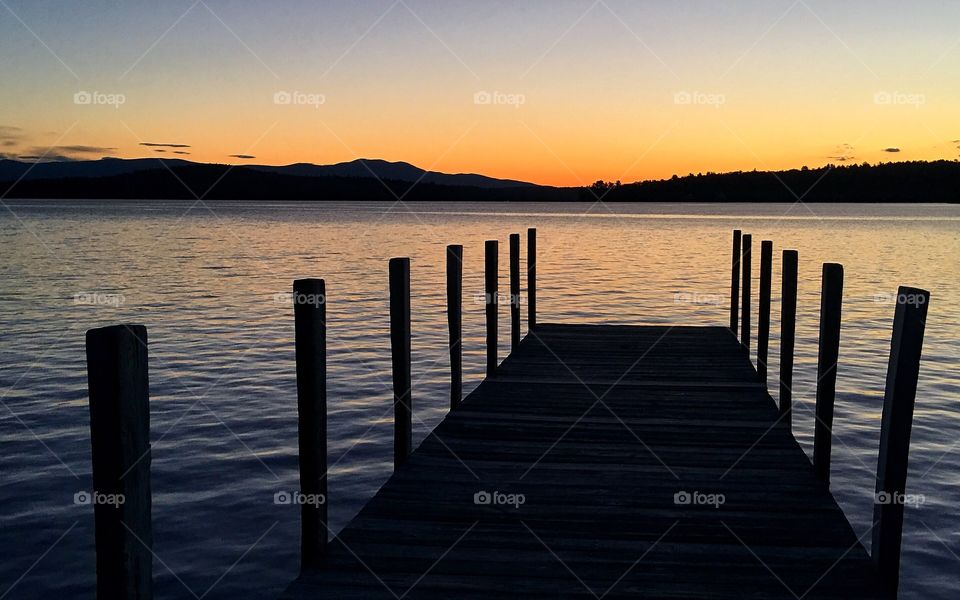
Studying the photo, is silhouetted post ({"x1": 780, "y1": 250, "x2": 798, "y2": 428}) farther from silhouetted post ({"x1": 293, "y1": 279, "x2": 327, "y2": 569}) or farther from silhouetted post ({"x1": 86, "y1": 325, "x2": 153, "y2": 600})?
silhouetted post ({"x1": 86, "y1": 325, "x2": 153, "y2": 600})

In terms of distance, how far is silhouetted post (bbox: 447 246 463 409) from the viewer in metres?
9.30

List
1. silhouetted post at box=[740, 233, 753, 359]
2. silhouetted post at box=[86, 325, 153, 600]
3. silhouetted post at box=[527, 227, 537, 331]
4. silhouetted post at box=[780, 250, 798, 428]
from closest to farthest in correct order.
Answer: silhouetted post at box=[86, 325, 153, 600] → silhouetted post at box=[780, 250, 798, 428] → silhouetted post at box=[740, 233, 753, 359] → silhouetted post at box=[527, 227, 537, 331]

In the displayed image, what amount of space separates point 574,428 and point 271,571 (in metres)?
3.19

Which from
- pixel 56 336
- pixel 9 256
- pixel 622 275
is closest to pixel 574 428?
pixel 56 336

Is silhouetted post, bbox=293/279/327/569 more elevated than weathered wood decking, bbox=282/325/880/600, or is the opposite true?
silhouetted post, bbox=293/279/327/569

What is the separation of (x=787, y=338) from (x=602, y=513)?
12.8 feet

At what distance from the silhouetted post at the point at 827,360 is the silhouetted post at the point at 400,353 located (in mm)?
3537

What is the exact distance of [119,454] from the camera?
350 centimetres

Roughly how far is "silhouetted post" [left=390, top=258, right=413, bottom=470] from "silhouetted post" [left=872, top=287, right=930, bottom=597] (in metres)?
4.04

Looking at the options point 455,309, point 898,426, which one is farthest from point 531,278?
point 898,426

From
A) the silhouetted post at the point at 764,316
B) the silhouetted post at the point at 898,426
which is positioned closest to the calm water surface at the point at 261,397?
the silhouetted post at the point at 764,316

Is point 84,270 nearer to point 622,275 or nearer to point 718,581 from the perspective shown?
point 622,275

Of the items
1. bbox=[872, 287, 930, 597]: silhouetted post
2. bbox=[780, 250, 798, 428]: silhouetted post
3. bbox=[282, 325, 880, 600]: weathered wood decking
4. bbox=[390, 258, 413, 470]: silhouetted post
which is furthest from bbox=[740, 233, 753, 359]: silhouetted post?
bbox=[872, 287, 930, 597]: silhouetted post

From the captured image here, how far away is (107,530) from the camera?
352 centimetres
